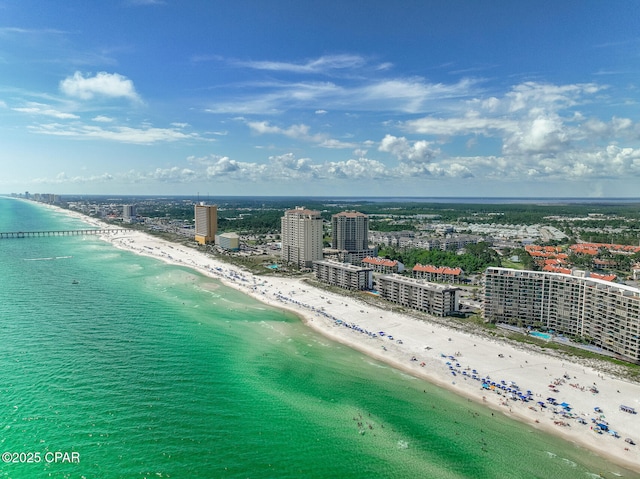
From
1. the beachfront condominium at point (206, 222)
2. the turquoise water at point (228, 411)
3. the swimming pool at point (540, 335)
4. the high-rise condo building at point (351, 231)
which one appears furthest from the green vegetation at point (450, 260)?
the beachfront condominium at point (206, 222)

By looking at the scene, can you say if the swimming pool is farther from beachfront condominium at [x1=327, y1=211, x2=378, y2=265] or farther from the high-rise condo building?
the high-rise condo building

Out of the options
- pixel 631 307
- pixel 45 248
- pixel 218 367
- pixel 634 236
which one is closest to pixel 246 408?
pixel 218 367

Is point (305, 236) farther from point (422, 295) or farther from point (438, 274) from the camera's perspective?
point (422, 295)

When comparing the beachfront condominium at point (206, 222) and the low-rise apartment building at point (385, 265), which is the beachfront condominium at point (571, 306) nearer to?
the low-rise apartment building at point (385, 265)

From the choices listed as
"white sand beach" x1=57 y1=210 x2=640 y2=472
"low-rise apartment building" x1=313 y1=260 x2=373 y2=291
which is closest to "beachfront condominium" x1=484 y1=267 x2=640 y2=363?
"white sand beach" x1=57 y1=210 x2=640 y2=472

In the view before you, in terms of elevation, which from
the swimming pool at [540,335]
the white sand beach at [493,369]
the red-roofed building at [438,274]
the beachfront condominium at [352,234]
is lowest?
the white sand beach at [493,369]
